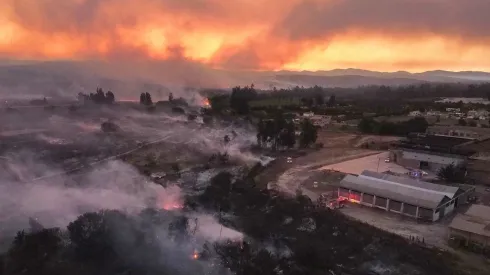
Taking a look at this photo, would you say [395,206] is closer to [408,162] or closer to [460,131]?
[408,162]

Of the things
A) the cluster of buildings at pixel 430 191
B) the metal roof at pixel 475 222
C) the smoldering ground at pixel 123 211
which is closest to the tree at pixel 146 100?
the cluster of buildings at pixel 430 191

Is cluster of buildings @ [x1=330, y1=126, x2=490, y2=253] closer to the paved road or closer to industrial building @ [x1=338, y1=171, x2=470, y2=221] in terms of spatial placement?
industrial building @ [x1=338, y1=171, x2=470, y2=221]

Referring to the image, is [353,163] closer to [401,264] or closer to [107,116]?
Answer: [401,264]

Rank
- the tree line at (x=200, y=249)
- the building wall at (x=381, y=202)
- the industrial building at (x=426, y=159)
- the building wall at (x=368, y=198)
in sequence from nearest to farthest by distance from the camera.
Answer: the tree line at (x=200, y=249)
the building wall at (x=381, y=202)
the building wall at (x=368, y=198)
the industrial building at (x=426, y=159)

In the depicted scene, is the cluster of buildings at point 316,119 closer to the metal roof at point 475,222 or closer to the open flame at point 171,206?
the metal roof at point 475,222

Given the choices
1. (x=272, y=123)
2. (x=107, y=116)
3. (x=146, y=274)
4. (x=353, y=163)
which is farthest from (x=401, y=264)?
(x=107, y=116)

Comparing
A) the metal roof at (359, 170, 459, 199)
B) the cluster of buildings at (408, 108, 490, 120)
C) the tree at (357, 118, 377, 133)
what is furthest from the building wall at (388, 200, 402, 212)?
the cluster of buildings at (408, 108, 490, 120)

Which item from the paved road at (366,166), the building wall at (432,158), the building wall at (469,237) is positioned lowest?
the paved road at (366,166)

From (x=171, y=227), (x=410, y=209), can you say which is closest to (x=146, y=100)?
(x=410, y=209)
